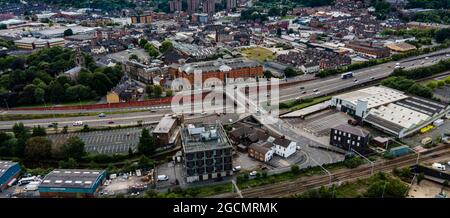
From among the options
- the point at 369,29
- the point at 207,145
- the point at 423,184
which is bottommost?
the point at 423,184

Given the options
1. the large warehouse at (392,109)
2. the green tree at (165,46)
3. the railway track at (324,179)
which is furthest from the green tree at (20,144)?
the green tree at (165,46)

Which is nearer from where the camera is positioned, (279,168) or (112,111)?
(279,168)

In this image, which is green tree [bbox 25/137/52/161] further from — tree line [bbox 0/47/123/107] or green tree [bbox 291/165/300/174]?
green tree [bbox 291/165/300/174]

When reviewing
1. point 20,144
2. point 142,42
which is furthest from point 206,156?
point 142,42

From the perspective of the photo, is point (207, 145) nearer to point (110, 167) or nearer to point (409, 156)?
point (110, 167)

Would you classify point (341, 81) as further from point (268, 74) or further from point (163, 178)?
point (163, 178)

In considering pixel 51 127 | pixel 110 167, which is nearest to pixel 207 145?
pixel 110 167
